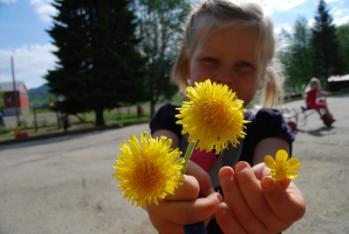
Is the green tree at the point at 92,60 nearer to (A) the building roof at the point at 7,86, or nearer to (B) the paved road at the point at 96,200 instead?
(B) the paved road at the point at 96,200

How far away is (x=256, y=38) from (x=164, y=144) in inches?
41.4

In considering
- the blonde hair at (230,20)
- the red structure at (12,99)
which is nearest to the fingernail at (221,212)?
the blonde hair at (230,20)

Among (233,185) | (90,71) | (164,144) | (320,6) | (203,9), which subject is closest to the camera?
(164,144)

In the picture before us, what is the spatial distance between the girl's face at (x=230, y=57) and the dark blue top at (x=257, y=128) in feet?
0.73

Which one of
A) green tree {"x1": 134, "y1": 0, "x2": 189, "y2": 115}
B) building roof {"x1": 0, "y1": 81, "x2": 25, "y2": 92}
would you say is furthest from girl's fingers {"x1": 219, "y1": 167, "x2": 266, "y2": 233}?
building roof {"x1": 0, "y1": 81, "x2": 25, "y2": 92}

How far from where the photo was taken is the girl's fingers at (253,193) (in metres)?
0.48

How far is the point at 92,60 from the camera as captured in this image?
20.9m

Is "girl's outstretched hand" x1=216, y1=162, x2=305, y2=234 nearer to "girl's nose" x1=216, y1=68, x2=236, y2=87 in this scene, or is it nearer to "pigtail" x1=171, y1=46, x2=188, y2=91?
"girl's nose" x1=216, y1=68, x2=236, y2=87

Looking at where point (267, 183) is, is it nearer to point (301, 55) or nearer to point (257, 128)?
point (257, 128)

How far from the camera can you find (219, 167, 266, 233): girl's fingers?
49 cm

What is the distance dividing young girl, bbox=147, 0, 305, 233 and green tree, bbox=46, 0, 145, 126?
1918cm

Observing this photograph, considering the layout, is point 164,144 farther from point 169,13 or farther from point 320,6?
point 320,6

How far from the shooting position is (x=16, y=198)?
4.40 metres

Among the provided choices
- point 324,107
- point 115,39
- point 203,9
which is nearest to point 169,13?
point 115,39
